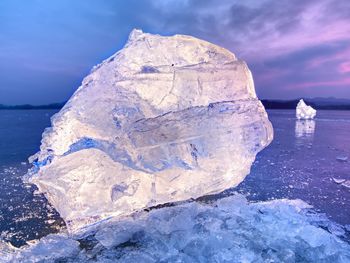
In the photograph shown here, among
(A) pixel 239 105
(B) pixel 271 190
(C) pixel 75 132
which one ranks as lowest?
(B) pixel 271 190

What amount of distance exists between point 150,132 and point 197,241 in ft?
4.23

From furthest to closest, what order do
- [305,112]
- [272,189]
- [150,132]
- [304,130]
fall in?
[305,112]
[304,130]
[272,189]
[150,132]

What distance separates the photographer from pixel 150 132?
143 inches

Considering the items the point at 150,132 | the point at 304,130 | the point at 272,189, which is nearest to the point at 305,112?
the point at 304,130

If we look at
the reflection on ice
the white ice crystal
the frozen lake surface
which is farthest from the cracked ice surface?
the white ice crystal

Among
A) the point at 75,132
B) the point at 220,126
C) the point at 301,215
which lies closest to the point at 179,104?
the point at 220,126

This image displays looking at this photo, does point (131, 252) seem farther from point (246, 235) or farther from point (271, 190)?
point (271, 190)

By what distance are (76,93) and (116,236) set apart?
6.32 ft

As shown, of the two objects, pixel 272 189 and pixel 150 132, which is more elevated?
pixel 150 132

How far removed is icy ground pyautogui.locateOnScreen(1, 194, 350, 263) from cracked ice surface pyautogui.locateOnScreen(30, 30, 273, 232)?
0.25m

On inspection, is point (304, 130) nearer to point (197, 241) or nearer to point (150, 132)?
point (150, 132)

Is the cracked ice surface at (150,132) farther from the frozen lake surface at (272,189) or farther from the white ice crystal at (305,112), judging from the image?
the white ice crystal at (305,112)

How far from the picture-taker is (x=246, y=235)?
341 centimetres

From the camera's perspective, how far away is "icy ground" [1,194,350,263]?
305 centimetres
